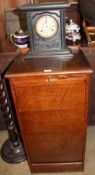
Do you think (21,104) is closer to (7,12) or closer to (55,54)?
(55,54)

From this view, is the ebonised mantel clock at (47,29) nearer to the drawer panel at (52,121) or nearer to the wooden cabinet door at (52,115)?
the wooden cabinet door at (52,115)

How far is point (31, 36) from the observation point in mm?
1209

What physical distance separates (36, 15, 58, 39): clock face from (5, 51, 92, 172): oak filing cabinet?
6.2 inches

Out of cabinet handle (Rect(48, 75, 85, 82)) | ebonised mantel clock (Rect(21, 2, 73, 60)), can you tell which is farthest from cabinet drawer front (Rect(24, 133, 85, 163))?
ebonised mantel clock (Rect(21, 2, 73, 60))

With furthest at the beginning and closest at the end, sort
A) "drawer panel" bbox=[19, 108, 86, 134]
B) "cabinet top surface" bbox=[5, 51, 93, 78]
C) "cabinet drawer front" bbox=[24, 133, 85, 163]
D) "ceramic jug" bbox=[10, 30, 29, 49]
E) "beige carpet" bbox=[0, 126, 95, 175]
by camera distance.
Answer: "beige carpet" bbox=[0, 126, 95, 175]
"ceramic jug" bbox=[10, 30, 29, 49]
"cabinet drawer front" bbox=[24, 133, 85, 163]
"drawer panel" bbox=[19, 108, 86, 134]
"cabinet top surface" bbox=[5, 51, 93, 78]

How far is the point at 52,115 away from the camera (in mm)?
1167

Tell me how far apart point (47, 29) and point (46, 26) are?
2 cm

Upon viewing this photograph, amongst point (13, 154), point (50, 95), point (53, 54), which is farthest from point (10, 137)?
point (53, 54)

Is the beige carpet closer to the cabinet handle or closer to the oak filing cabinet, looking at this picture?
the oak filing cabinet

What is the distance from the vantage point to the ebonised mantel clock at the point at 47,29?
3.68 ft

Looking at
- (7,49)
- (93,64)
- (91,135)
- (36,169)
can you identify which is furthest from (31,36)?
(91,135)

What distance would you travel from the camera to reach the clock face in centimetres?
116

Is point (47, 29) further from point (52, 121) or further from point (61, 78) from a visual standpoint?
point (52, 121)

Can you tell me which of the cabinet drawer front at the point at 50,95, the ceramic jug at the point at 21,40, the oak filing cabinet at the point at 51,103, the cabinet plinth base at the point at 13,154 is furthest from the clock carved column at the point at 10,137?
the cabinet drawer front at the point at 50,95
